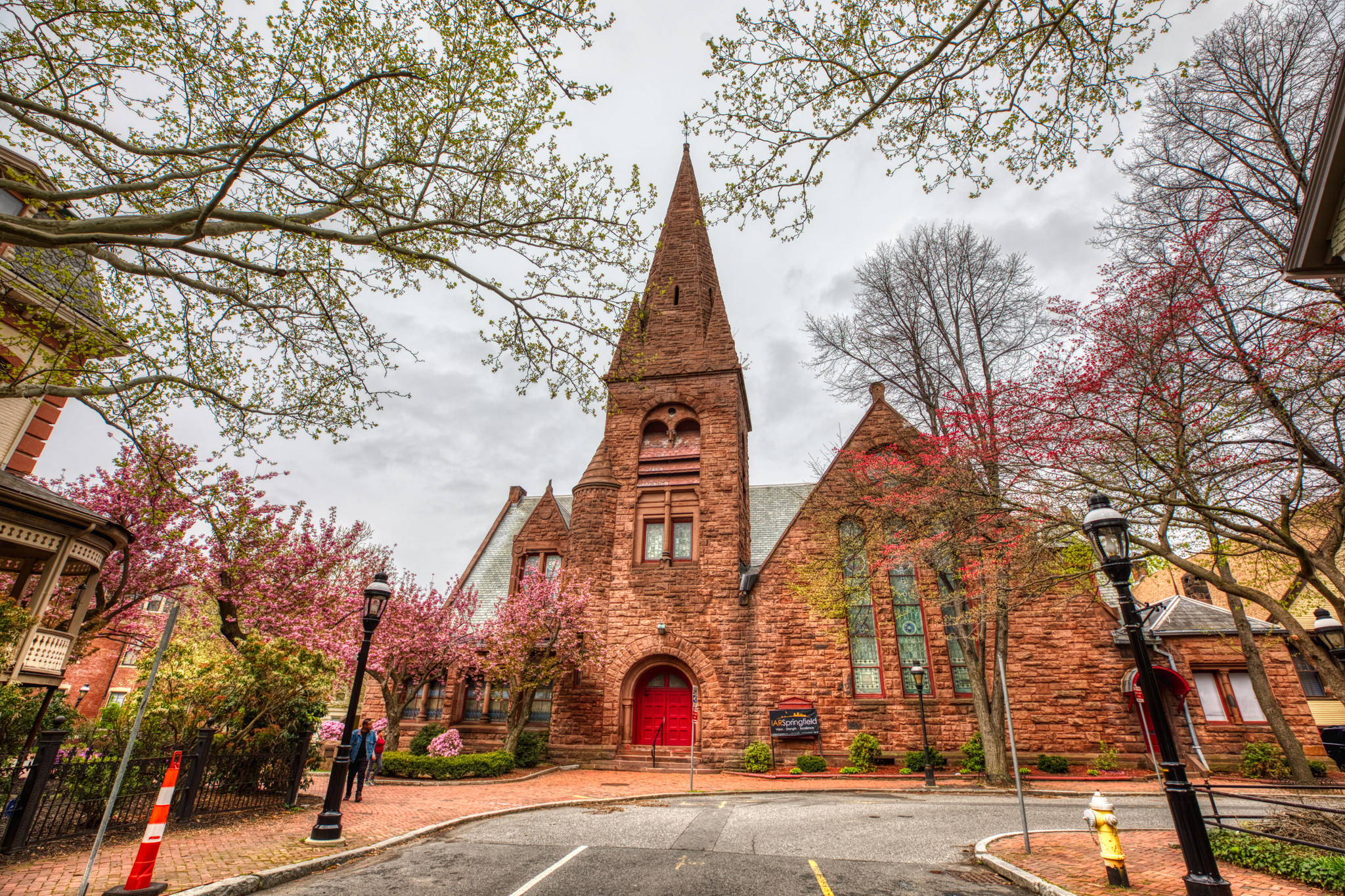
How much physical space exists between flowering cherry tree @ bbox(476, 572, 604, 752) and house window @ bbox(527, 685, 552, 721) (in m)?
0.76

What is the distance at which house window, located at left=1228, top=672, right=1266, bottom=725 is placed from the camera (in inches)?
667

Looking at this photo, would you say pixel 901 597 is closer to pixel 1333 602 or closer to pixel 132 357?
pixel 1333 602

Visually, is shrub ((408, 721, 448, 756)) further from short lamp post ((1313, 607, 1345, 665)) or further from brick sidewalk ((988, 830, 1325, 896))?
short lamp post ((1313, 607, 1345, 665))

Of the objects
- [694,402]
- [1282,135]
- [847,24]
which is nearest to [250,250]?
[847,24]

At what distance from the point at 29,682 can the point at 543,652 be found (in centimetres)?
1116

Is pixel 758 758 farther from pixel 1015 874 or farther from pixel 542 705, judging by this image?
pixel 1015 874

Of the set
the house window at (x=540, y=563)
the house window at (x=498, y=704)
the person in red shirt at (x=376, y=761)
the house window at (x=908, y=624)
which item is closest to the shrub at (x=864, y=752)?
the house window at (x=908, y=624)

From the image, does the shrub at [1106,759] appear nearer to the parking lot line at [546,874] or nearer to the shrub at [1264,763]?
the shrub at [1264,763]

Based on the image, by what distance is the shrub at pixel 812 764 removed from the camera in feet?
55.2

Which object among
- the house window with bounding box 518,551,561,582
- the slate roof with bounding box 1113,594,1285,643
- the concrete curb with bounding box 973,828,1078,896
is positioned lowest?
the concrete curb with bounding box 973,828,1078,896

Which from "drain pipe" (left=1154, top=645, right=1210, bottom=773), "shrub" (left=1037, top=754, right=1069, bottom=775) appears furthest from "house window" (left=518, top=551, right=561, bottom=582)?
"drain pipe" (left=1154, top=645, right=1210, bottom=773)

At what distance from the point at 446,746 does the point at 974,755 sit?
14.5 metres

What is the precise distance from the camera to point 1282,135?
37.1 ft

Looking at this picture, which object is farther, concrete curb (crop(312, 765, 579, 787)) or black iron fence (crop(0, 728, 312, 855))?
concrete curb (crop(312, 765, 579, 787))
